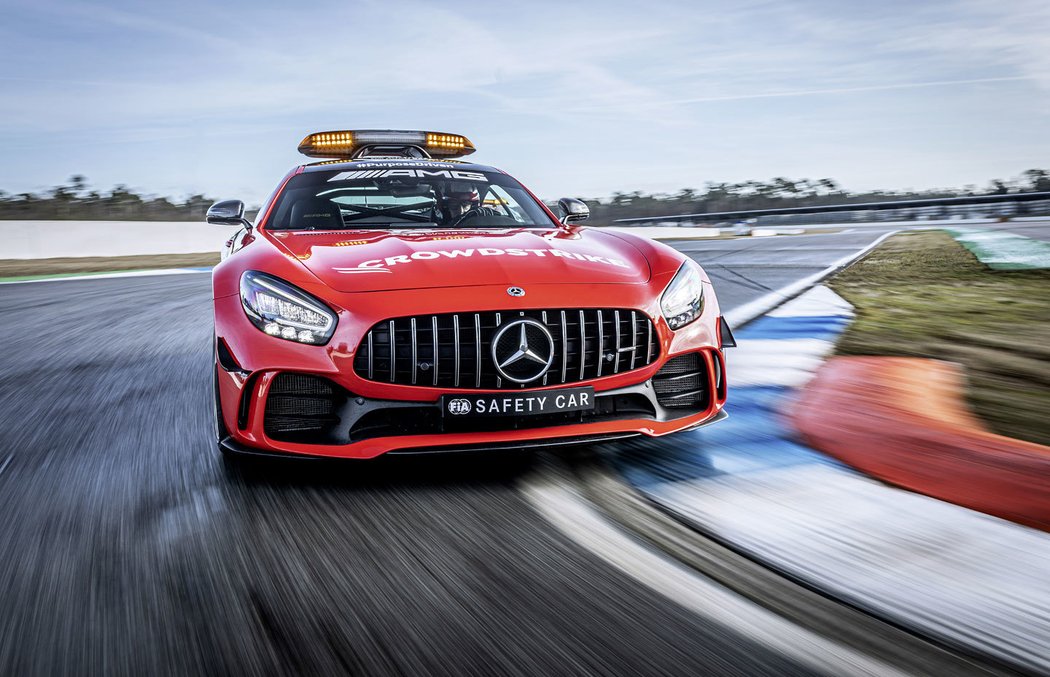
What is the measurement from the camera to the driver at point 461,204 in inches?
176

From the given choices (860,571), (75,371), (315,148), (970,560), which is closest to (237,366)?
(860,571)

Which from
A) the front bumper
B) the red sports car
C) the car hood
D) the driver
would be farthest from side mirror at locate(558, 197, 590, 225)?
the front bumper

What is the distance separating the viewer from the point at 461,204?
4.59 metres

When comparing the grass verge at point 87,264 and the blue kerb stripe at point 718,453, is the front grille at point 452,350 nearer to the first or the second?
the blue kerb stripe at point 718,453

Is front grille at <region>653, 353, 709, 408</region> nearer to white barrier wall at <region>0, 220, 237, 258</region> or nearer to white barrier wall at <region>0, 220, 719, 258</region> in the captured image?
white barrier wall at <region>0, 220, 719, 258</region>

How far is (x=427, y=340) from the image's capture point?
2775mm

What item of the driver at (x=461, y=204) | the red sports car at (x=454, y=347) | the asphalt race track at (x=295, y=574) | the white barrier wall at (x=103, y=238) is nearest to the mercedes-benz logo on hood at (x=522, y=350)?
the red sports car at (x=454, y=347)

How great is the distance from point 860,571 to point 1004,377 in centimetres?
281

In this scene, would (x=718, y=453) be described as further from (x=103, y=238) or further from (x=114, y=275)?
(x=103, y=238)

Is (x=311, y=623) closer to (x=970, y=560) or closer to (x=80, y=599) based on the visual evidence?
(x=80, y=599)

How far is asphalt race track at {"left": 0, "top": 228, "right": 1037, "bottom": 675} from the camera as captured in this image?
5.75ft

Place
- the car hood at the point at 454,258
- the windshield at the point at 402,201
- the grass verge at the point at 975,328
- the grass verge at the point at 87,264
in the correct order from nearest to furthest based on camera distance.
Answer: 1. the car hood at the point at 454,258
2. the grass verge at the point at 975,328
3. the windshield at the point at 402,201
4. the grass verge at the point at 87,264

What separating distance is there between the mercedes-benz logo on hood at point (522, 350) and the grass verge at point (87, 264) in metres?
14.5

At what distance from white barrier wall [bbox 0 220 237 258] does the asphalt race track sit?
57.0 feet
